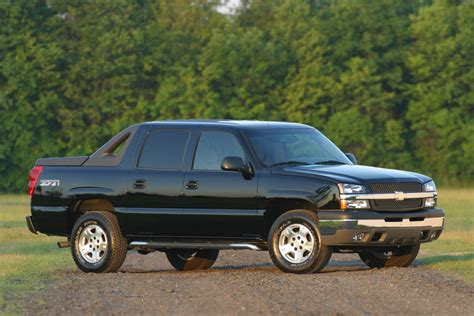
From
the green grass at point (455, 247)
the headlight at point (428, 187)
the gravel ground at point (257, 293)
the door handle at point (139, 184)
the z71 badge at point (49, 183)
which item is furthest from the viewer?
the green grass at point (455, 247)

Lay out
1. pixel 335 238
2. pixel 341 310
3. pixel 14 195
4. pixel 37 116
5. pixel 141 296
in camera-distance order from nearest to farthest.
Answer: pixel 341 310, pixel 141 296, pixel 335 238, pixel 14 195, pixel 37 116

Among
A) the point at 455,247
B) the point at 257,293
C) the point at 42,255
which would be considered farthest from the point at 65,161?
the point at 455,247

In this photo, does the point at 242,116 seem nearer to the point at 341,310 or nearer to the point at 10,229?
the point at 10,229

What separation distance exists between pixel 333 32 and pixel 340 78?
10.9 feet

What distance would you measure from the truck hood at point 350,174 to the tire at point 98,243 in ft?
7.45

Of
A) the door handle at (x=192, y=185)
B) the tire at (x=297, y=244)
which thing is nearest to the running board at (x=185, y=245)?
the tire at (x=297, y=244)

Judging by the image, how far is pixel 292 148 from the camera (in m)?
18.9

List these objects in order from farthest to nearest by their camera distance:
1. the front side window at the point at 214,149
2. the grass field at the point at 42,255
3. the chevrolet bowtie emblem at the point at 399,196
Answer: the front side window at the point at 214,149
the chevrolet bowtie emblem at the point at 399,196
the grass field at the point at 42,255

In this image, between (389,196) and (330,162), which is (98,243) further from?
(389,196)

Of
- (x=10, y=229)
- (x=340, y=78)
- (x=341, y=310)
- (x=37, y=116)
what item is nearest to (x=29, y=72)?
(x=37, y=116)

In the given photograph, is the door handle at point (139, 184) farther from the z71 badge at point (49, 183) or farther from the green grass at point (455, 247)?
the green grass at point (455, 247)

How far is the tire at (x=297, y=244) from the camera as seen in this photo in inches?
706

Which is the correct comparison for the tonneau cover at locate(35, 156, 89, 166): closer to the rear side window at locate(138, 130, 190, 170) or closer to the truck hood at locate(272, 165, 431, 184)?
the rear side window at locate(138, 130, 190, 170)

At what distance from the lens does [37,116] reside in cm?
7000
